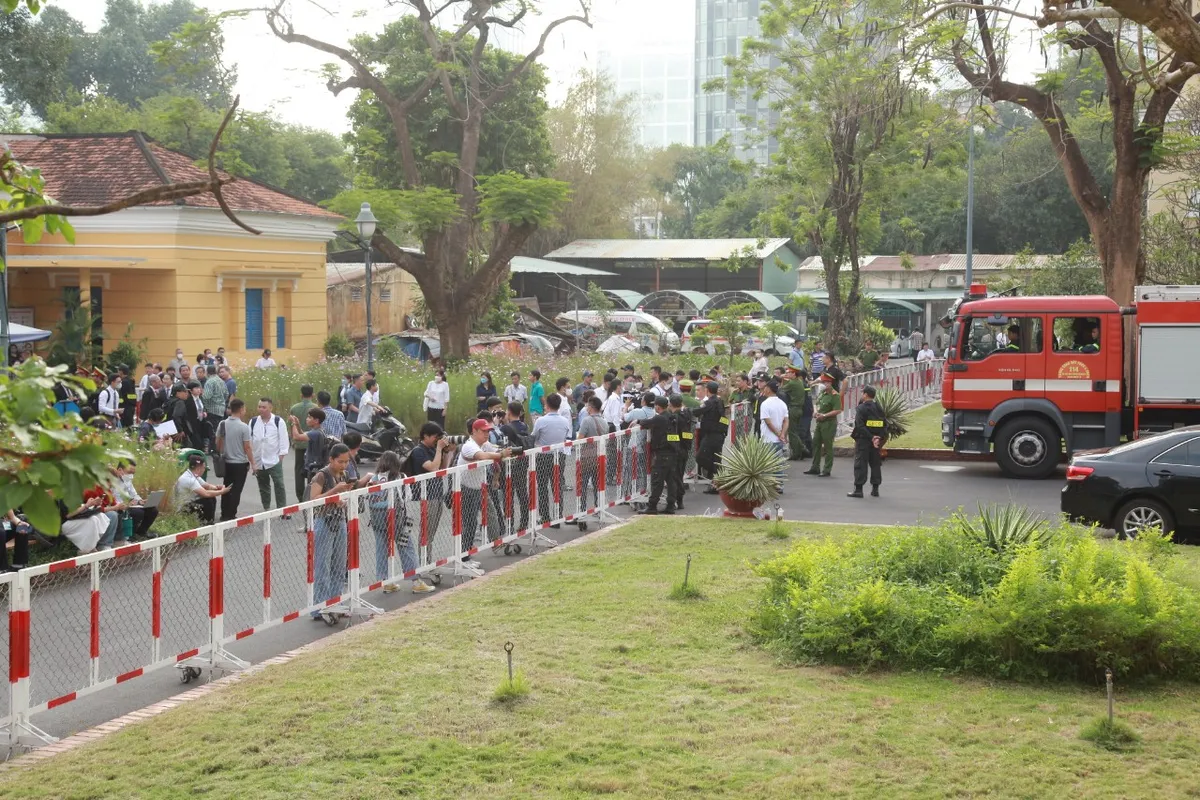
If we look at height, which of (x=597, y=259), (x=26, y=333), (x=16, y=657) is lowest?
(x=16, y=657)

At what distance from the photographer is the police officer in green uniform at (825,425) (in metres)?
20.1

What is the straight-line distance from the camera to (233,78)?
8119 centimetres

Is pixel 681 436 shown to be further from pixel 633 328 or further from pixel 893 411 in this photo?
pixel 633 328

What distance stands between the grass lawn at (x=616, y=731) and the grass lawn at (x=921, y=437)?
1438 cm

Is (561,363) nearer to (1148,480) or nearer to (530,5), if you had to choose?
(530,5)

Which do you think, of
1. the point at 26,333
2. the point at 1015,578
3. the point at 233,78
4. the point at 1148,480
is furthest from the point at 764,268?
the point at 1015,578

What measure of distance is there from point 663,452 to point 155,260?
18.1 m

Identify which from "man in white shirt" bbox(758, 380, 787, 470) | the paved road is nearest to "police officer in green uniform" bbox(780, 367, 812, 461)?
the paved road

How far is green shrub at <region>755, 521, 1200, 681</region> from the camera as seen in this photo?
8477 millimetres

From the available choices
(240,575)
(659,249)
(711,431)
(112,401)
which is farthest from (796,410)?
(659,249)

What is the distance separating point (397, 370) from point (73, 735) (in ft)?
69.4

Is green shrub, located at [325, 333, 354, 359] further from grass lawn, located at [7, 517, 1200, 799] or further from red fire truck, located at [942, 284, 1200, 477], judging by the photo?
grass lawn, located at [7, 517, 1200, 799]

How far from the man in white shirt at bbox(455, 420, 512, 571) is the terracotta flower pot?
144 inches

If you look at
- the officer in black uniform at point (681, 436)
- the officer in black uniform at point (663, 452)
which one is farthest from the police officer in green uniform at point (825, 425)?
the officer in black uniform at point (663, 452)
